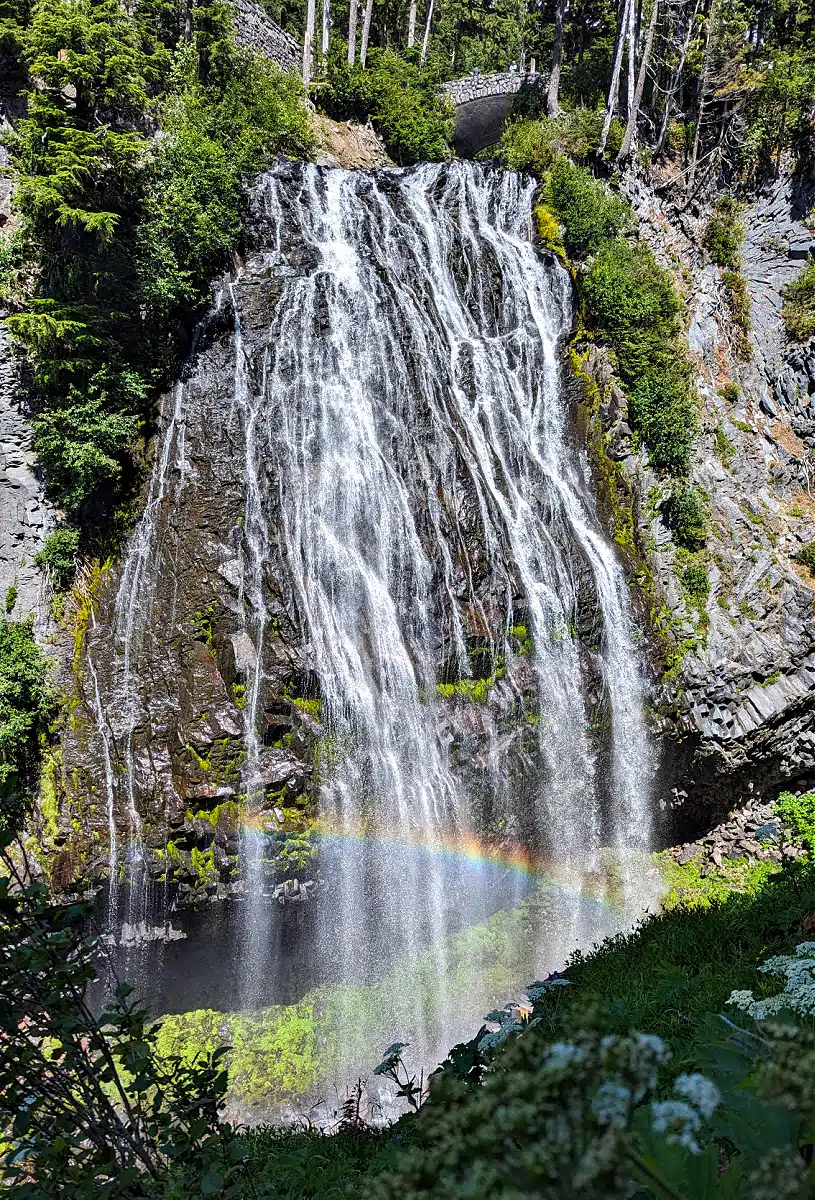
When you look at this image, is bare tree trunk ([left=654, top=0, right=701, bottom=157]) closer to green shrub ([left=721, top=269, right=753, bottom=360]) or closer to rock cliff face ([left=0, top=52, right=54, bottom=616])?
green shrub ([left=721, top=269, right=753, bottom=360])

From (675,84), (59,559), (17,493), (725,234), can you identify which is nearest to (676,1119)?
(59,559)

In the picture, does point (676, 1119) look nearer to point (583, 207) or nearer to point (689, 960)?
point (689, 960)

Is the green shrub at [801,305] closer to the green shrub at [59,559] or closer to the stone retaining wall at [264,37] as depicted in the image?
the stone retaining wall at [264,37]

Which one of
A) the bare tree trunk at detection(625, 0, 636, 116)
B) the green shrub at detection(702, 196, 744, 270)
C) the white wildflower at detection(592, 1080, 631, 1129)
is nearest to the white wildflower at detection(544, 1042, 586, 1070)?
the white wildflower at detection(592, 1080, 631, 1129)

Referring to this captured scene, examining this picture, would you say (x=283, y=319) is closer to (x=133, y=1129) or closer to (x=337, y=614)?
(x=337, y=614)

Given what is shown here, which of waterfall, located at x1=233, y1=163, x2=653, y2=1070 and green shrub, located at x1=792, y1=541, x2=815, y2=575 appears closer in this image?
waterfall, located at x1=233, y1=163, x2=653, y2=1070

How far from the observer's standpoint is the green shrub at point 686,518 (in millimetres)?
13375

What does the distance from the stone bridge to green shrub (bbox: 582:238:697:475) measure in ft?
40.1

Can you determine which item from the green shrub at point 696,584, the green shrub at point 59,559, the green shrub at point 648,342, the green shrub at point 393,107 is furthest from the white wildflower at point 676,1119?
the green shrub at point 393,107

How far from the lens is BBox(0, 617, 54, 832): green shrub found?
1090 cm

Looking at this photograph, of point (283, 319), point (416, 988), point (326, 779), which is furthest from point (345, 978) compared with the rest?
point (283, 319)

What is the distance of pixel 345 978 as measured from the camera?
10.3m

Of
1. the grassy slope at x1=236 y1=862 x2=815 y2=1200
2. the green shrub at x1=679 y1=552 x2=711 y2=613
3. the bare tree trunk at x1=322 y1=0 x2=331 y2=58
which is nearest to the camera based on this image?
the grassy slope at x1=236 y1=862 x2=815 y2=1200

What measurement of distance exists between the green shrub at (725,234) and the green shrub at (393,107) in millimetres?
9530
